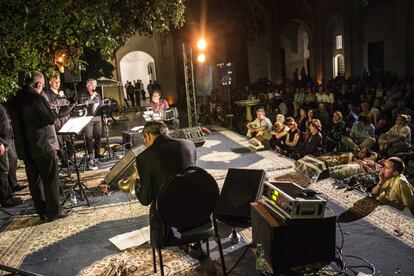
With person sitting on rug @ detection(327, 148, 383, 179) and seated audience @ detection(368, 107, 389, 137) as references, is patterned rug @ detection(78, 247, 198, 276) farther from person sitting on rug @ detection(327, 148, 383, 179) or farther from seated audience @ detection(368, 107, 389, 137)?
seated audience @ detection(368, 107, 389, 137)

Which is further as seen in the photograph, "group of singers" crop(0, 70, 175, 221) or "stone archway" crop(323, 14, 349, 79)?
"stone archway" crop(323, 14, 349, 79)

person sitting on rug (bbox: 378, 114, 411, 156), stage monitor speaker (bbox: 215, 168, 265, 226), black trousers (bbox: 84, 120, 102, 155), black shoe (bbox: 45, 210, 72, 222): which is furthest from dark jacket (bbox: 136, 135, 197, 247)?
person sitting on rug (bbox: 378, 114, 411, 156)

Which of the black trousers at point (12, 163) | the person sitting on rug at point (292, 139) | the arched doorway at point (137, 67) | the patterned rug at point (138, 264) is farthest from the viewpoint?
the arched doorway at point (137, 67)

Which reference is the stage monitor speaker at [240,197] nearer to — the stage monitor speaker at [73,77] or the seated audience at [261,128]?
the stage monitor speaker at [73,77]

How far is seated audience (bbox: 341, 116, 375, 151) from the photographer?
8.15m

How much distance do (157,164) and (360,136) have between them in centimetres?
623

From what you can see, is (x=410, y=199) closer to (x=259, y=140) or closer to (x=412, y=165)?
(x=412, y=165)

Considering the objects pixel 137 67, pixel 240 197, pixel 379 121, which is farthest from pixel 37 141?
pixel 137 67

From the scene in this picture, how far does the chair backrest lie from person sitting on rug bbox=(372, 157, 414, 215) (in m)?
2.84

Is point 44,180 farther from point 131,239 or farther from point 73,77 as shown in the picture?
point 73,77

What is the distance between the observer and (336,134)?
8828mm

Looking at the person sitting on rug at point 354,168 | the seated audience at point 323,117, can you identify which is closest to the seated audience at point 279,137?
the seated audience at point 323,117

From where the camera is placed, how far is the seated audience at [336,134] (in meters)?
8.80

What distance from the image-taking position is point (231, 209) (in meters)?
4.32
